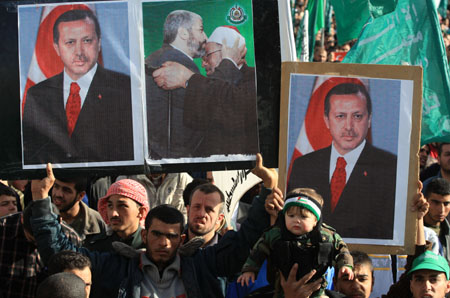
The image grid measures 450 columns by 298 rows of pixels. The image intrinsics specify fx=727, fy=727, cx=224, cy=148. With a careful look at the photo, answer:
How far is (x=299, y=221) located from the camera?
3902 millimetres

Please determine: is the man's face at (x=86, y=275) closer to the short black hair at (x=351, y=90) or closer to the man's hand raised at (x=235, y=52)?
the man's hand raised at (x=235, y=52)

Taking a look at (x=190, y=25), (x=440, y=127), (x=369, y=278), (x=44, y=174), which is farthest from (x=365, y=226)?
(x=44, y=174)

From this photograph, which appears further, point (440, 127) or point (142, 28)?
point (440, 127)

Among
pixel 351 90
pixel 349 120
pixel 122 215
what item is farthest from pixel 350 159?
pixel 122 215

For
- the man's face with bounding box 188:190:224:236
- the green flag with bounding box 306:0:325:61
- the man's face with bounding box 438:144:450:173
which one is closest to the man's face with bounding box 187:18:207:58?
the man's face with bounding box 188:190:224:236

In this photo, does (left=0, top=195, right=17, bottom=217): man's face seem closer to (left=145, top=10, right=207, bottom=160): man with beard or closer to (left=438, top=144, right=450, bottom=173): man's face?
(left=145, top=10, right=207, bottom=160): man with beard

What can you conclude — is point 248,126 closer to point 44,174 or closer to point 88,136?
point 88,136

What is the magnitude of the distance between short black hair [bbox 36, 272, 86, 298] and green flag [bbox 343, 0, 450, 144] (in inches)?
125

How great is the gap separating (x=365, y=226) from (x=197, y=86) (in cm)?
140

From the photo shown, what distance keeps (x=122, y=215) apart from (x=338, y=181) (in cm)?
144

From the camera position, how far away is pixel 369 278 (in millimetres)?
4926

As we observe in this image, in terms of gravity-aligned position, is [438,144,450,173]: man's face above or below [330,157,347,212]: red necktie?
below

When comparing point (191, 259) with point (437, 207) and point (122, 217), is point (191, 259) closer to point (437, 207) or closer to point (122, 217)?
point (122, 217)

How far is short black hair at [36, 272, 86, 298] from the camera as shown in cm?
326
